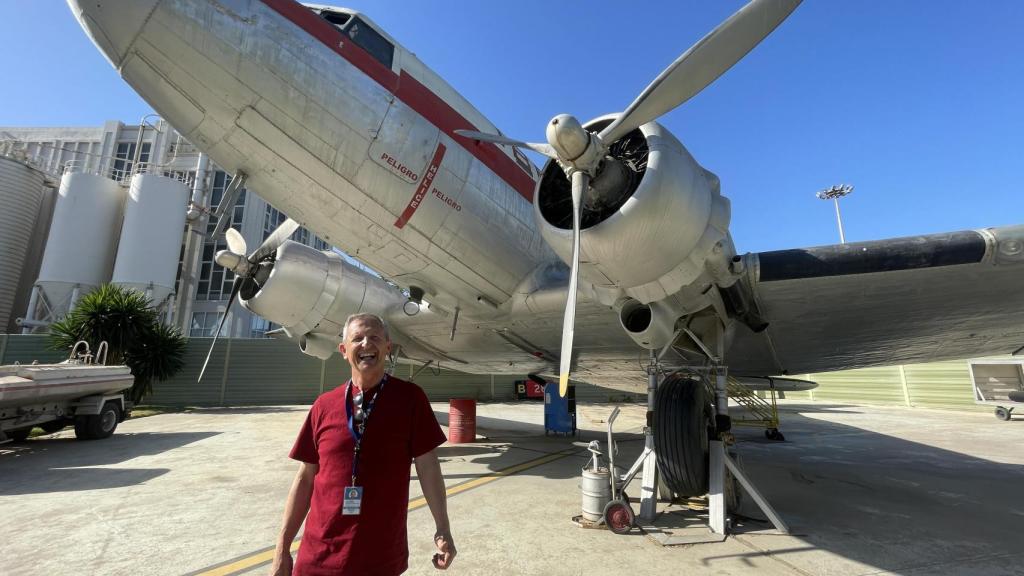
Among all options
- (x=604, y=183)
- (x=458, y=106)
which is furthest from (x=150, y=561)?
(x=458, y=106)

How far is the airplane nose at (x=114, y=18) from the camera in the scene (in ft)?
13.8

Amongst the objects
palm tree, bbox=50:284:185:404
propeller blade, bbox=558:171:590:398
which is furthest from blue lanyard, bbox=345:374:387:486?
palm tree, bbox=50:284:185:404

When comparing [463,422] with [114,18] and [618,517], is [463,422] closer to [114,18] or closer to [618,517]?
[618,517]

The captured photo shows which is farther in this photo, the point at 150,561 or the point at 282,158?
the point at 282,158

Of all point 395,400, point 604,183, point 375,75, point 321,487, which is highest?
point 375,75

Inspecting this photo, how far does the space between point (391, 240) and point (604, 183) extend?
10.5 feet

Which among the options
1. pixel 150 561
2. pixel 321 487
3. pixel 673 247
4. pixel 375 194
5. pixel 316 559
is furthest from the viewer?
pixel 375 194

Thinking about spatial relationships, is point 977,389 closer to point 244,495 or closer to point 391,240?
point 391,240

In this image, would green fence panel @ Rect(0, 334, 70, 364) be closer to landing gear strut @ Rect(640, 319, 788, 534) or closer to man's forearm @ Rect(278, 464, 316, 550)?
man's forearm @ Rect(278, 464, 316, 550)

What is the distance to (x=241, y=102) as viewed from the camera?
485cm

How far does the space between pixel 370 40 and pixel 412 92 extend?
80cm

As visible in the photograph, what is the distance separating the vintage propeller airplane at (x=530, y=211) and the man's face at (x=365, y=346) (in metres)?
1.55

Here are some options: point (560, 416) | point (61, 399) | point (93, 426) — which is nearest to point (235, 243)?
point (61, 399)

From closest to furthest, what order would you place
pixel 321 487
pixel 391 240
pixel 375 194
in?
1. pixel 321 487
2. pixel 375 194
3. pixel 391 240
